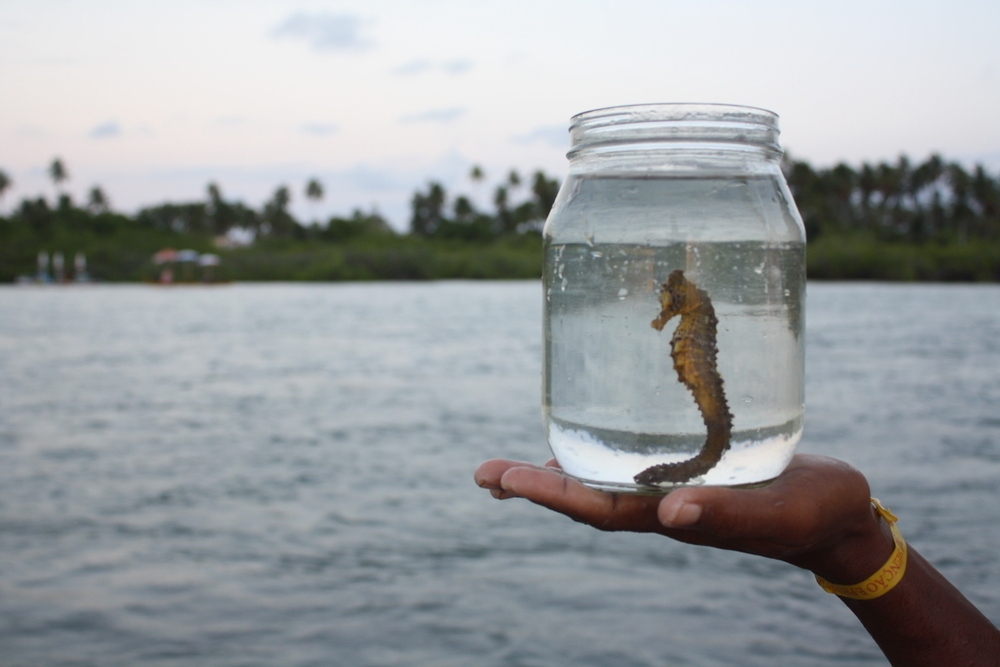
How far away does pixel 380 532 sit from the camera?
10.2 meters

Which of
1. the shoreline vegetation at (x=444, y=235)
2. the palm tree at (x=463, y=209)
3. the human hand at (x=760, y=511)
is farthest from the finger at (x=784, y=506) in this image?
the palm tree at (x=463, y=209)

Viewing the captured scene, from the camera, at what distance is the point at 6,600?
8055 mm

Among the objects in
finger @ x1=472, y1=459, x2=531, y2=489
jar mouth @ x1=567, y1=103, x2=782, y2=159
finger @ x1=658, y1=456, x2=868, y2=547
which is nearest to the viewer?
finger @ x1=658, y1=456, x2=868, y2=547

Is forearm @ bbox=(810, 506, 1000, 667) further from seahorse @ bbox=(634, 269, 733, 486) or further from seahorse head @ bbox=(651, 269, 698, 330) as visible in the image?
seahorse head @ bbox=(651, 269, 698, 330)

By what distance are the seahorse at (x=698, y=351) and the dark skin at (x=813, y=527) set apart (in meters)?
0.10

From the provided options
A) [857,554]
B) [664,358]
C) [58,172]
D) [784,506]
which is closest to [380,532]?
[857,554]

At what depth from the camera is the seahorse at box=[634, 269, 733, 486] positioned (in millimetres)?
1341

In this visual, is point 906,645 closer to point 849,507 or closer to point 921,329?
point 849,507

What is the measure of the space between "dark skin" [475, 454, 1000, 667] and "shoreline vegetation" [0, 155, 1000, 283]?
3343 inches

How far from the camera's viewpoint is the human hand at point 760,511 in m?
1.35

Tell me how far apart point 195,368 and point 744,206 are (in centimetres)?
2597

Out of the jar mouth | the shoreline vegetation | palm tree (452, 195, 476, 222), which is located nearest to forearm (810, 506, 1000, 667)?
the jar mouth

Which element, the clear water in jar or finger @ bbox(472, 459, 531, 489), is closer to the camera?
the clear water in jar

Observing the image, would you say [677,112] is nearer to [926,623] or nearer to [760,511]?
[760,511]
